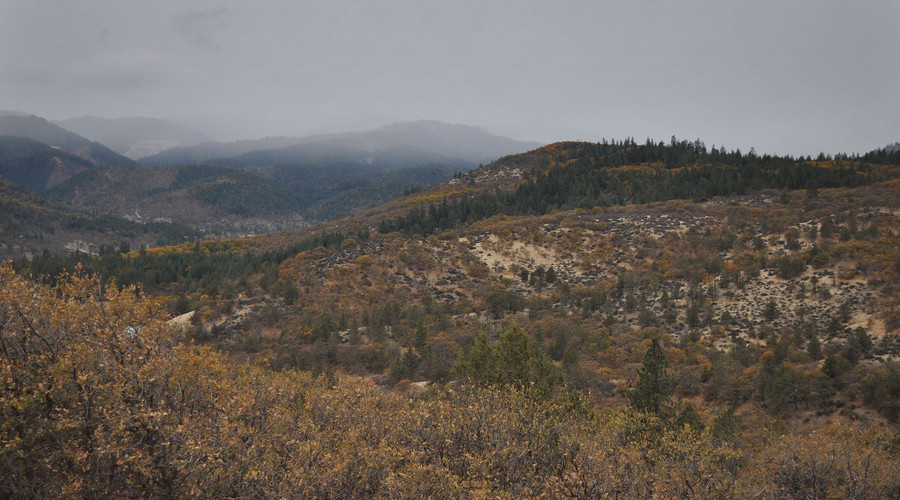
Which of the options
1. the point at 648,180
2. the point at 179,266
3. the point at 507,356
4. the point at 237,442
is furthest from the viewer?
the point at 648,180

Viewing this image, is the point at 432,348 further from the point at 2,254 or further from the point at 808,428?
the point at 2,254

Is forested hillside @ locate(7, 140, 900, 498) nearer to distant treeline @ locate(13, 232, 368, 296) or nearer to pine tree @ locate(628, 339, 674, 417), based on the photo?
pine tree @ locate(628, 339, 674, 417)

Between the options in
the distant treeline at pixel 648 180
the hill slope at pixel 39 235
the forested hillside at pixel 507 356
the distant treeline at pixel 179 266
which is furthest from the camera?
the hill slope at pixel 39 235

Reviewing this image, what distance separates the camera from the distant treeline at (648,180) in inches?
3241

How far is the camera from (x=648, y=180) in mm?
103250

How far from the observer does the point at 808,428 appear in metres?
23.1

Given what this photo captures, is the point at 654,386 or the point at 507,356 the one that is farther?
the point at 507,356

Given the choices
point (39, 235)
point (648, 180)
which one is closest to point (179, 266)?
point (648, 180)

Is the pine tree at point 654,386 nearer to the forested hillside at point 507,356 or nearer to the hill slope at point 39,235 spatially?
the forested hillside at point 507,356

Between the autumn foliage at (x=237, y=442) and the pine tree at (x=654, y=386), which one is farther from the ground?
the autumn foliage at (x=237, y=442)

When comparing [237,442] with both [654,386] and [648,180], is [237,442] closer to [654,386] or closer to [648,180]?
[654,386]

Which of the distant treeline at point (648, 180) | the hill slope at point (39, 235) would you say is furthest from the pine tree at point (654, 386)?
the hill slope at point (39, 235)

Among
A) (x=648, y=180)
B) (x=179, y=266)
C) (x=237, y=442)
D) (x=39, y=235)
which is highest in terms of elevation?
(x=648, y=180)

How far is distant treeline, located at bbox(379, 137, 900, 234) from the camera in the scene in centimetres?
8231
